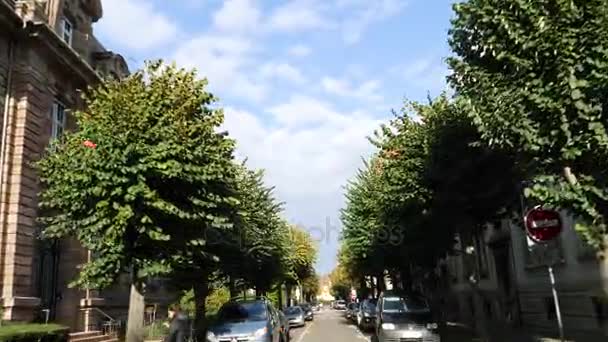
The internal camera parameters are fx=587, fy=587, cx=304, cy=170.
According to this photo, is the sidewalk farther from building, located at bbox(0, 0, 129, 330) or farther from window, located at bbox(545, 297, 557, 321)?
building, located at bbox(0, 0, 129, 330)

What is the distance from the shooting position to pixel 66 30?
24.4m

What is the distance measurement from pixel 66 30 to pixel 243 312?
49.7ft

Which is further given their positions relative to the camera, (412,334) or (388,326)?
(388,326)

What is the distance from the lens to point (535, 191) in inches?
367

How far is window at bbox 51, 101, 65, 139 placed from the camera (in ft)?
71.8

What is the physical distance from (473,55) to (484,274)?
22.9m

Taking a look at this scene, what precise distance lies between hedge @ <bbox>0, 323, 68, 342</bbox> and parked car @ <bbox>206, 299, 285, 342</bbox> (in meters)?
3.92

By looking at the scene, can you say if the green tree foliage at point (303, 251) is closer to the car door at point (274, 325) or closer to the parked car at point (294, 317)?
the parked car at point (294, 317)

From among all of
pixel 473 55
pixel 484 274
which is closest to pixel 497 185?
pixel 473 55

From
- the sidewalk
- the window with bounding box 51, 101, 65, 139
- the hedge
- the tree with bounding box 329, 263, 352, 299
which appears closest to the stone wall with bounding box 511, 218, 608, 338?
the sidewalk

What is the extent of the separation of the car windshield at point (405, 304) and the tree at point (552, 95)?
9.41m

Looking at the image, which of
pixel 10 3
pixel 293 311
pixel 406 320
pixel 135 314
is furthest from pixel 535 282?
pixel 10 3

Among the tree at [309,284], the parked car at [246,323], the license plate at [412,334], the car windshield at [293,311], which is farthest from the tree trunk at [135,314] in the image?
the tree at [309,284]

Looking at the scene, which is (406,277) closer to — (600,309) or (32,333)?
(600,309)
